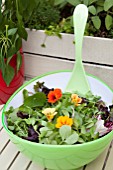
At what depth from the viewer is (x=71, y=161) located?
550 millimetres

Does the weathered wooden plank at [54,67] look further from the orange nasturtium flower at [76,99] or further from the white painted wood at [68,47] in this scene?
the orange nasturtium flower at [76,99]

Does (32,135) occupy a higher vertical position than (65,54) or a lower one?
lower

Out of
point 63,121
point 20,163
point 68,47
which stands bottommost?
point 20,163

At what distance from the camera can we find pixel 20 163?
0.64 m

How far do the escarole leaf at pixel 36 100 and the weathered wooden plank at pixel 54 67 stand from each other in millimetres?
160

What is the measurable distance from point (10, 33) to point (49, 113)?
0.21 meters

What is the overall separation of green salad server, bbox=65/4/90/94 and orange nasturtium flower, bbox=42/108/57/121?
111 millimetres

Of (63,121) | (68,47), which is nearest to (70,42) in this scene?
(68,47)

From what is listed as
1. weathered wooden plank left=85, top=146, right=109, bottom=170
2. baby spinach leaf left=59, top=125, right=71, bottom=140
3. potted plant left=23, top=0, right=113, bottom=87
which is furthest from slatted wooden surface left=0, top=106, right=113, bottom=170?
potted plant left=23, top=0, right=113, bottom=87

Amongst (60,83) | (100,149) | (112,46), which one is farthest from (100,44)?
(100,149)

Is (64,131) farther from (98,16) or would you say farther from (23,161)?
(98,16)

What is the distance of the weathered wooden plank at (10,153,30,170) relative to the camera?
24.8 inches

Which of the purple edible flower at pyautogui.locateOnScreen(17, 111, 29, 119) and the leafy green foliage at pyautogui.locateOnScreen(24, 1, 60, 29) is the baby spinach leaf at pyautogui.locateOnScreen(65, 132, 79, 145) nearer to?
the purple edible flower at pyautogui.locateOnScreen(17, 111, 29, 119)

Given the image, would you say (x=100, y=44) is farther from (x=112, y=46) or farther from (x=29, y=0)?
(x=29, y=0)
